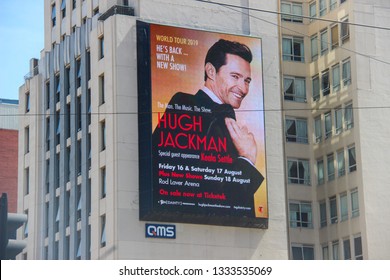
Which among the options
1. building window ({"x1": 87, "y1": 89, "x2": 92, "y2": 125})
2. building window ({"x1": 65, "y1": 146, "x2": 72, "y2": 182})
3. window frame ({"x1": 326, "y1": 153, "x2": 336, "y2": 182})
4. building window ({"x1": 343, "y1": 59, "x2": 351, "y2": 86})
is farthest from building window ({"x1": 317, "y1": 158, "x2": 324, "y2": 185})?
building window ({"x1": 65, "y1": 146, "x2": 72, "y2": 182})

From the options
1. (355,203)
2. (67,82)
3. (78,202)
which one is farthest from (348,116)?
(67,82)

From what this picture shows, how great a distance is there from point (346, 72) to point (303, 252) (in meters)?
12.0

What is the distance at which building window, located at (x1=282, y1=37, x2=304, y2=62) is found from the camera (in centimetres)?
7381

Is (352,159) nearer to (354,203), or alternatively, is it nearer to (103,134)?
(354,203)

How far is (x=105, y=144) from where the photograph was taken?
6550cm

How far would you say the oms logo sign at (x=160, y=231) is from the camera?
207 ft

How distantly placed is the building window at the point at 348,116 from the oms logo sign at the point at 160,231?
13.4 metres

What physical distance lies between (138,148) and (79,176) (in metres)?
6.58

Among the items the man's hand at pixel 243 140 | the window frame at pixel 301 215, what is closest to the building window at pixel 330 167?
the window frame at pixel 301 215

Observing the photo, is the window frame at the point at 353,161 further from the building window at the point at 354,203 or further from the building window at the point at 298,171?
the building window at the point at 298,171

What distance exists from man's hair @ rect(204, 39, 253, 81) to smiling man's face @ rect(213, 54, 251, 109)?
0.25m

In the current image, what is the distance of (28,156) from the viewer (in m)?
76.8

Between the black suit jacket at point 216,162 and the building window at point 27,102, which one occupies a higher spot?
the building window at point 27,102

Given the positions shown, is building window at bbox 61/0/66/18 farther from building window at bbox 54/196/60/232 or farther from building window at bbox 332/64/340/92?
building window at bbox 332/64/340/92
